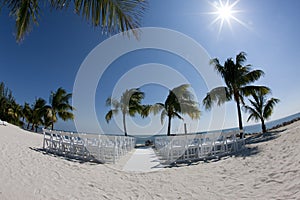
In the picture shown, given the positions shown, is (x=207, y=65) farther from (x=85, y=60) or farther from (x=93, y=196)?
(x=93, y=196)

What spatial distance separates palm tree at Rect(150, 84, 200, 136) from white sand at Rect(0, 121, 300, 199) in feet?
34.2

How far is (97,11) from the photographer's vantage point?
2.89 metres

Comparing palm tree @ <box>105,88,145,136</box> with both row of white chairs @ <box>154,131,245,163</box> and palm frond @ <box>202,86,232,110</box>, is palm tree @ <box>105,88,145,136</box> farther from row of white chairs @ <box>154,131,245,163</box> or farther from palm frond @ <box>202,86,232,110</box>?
row of white chairs @ <box>154,131,245,163</box>

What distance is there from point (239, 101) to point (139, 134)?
1151cm

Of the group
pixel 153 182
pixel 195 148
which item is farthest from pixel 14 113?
pixel 153 182

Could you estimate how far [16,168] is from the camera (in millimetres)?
4410

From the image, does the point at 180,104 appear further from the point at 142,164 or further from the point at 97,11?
the point at 97,11

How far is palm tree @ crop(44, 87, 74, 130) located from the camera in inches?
888

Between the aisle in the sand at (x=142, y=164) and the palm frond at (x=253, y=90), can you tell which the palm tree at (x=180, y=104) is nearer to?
the palm frond at (x=253, y=90)

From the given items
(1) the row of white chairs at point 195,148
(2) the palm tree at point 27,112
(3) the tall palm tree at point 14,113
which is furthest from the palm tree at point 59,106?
(1) the row of white chairs at point 195,148

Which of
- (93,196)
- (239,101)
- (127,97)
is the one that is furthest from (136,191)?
(127,97)

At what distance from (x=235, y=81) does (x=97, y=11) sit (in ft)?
40.4

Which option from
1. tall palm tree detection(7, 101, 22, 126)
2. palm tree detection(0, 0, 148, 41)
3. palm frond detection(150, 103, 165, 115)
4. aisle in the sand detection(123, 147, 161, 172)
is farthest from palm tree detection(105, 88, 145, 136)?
tall palm tree detection(7, 101, 22, 126)

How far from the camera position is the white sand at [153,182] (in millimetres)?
3342
